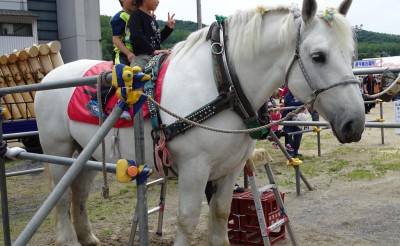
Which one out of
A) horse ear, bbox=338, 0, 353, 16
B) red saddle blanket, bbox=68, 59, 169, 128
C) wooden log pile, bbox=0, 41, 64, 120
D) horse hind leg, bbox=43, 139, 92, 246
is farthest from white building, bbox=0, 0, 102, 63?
horse ear, bbox=338, 0, 353, 16

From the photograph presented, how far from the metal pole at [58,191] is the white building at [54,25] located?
19.2 meters

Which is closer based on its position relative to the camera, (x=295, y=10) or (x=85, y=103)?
(x=295, y=10)

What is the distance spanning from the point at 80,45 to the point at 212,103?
1881 cm

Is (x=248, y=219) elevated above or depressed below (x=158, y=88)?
below

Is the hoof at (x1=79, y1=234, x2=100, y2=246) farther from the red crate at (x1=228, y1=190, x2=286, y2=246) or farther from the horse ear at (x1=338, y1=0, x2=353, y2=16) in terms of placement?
the horse ear at (x1=338, y1=0, x2=353, y2=16)

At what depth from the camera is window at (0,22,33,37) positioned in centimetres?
2000

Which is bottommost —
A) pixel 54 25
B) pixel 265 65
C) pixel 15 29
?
pixel 265 65

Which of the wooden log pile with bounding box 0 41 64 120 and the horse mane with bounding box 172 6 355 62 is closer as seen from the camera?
the horse mane with bounding box 172 6 355 62

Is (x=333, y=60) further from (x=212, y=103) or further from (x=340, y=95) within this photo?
(x=212, y=103)

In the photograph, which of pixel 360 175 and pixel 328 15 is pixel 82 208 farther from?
pixel 360 175

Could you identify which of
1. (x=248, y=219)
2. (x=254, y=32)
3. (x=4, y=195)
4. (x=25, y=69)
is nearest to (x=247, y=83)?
(x=254, y=32)

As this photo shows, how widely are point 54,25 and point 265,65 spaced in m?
20.9

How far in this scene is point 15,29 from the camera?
66.6ft

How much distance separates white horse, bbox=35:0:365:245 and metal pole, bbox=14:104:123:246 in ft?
2.42
